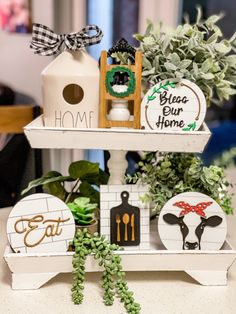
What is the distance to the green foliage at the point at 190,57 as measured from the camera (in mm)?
981

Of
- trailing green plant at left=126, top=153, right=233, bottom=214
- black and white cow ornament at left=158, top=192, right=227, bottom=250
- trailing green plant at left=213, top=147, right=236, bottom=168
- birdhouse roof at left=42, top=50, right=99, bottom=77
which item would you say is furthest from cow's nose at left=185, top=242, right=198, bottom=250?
birdhouse roof at left=42, top=50, right=99, bottom=77

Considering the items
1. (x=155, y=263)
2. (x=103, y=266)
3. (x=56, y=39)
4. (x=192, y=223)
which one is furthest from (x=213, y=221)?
(x=56, y=39)

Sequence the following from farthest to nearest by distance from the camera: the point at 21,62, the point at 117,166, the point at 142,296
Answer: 1. the point at 21,62
2. the point at 117,166
3. the point at 142,296

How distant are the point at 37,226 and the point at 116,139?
0.25 meters

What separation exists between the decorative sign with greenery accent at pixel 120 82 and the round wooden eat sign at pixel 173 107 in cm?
4

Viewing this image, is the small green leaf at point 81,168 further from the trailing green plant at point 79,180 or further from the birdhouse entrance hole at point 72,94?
the birdhouse entrance hole at point 72,94

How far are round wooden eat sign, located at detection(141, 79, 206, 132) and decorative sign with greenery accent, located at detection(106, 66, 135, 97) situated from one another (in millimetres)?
43

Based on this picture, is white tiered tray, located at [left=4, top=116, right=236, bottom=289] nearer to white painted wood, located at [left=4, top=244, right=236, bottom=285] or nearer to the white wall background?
white painted wood, located at [left=4, top=244, right=236, bottom=285]

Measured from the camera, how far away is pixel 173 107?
3.21ft

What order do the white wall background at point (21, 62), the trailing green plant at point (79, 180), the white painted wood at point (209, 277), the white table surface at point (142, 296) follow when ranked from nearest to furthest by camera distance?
the white table surface at point (142, 296), the white painted wood at point (209, 277), the trailing green plant at point (79, 180), the white wall background at point (21, 62)

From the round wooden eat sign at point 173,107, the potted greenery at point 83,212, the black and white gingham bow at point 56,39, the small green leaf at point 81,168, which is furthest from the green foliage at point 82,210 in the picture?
the black and white gingham bow at point 56,39

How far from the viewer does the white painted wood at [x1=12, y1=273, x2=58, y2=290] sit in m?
0.94

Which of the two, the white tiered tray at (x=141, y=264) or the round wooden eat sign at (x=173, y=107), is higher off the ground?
the round wooden eat sign at (x=173, y=107)

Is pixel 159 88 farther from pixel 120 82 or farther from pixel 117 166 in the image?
pixel 117 166
